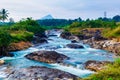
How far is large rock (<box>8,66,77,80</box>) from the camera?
96.9ft

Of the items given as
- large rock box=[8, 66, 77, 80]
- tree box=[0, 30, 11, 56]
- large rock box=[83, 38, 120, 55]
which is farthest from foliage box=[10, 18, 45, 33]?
large rock box=[8, 66, 77, 80]

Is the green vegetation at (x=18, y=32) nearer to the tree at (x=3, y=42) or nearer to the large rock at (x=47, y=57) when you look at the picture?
the tree at (x=3, y=42)

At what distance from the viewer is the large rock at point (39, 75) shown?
96.9 feet

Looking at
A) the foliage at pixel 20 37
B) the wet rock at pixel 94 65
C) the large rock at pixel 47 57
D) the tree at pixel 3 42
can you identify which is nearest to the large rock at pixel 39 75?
the wet rock at pixel 94 65

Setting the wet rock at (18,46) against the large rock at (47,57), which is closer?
the large rock at (47,57)

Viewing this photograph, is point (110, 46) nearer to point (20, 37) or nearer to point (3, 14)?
point (20, 37)

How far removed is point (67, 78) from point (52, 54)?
648 inches

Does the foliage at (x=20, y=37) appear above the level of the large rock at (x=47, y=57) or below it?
above

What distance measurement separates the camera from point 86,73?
34.7 metres

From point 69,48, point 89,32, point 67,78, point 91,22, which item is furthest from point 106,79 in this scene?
point 91,22

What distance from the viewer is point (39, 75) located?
3045cm

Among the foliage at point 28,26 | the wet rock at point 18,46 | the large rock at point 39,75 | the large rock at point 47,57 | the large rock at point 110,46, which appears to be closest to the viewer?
the large rock at point 39,75

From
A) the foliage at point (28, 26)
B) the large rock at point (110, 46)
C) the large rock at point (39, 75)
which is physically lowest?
the large rock at point (110, 46)

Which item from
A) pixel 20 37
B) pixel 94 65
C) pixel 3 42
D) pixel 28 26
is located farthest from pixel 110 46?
pixel 28 26
